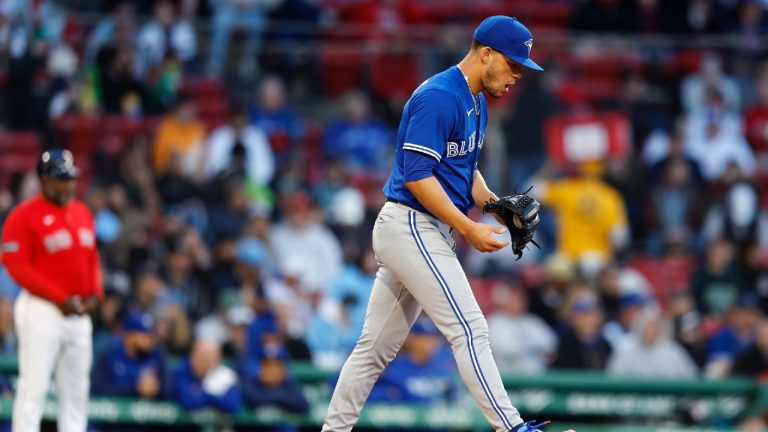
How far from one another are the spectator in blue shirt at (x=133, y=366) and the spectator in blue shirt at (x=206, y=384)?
0.21 metres

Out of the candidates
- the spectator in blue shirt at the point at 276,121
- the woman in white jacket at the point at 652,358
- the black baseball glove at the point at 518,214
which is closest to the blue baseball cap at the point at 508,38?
the black baseball glove at the point at 518,214

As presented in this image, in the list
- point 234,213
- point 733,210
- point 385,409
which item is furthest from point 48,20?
point 733,210

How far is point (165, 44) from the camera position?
1520 cm

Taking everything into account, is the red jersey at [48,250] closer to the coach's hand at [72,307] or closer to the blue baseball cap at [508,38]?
the coach's hand at [72,307]

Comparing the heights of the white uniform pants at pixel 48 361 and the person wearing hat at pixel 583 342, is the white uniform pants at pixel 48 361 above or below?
above

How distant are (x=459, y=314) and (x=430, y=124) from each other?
85cm

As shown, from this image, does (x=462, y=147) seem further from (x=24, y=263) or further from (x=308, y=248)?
(x=308, y=248)

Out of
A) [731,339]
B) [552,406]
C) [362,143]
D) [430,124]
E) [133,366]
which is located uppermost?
[430,124]

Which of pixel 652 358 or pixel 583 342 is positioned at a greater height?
pixel 583 342

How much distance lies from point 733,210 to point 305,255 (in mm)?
4518

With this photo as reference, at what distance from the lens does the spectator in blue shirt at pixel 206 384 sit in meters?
10.5

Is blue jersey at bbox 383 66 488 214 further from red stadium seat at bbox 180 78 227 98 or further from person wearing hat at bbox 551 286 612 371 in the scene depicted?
red stadium seat at bbox 180 78 227 98

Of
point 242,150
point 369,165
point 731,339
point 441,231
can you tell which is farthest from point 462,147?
point 369,165

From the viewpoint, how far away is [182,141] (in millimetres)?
14492
